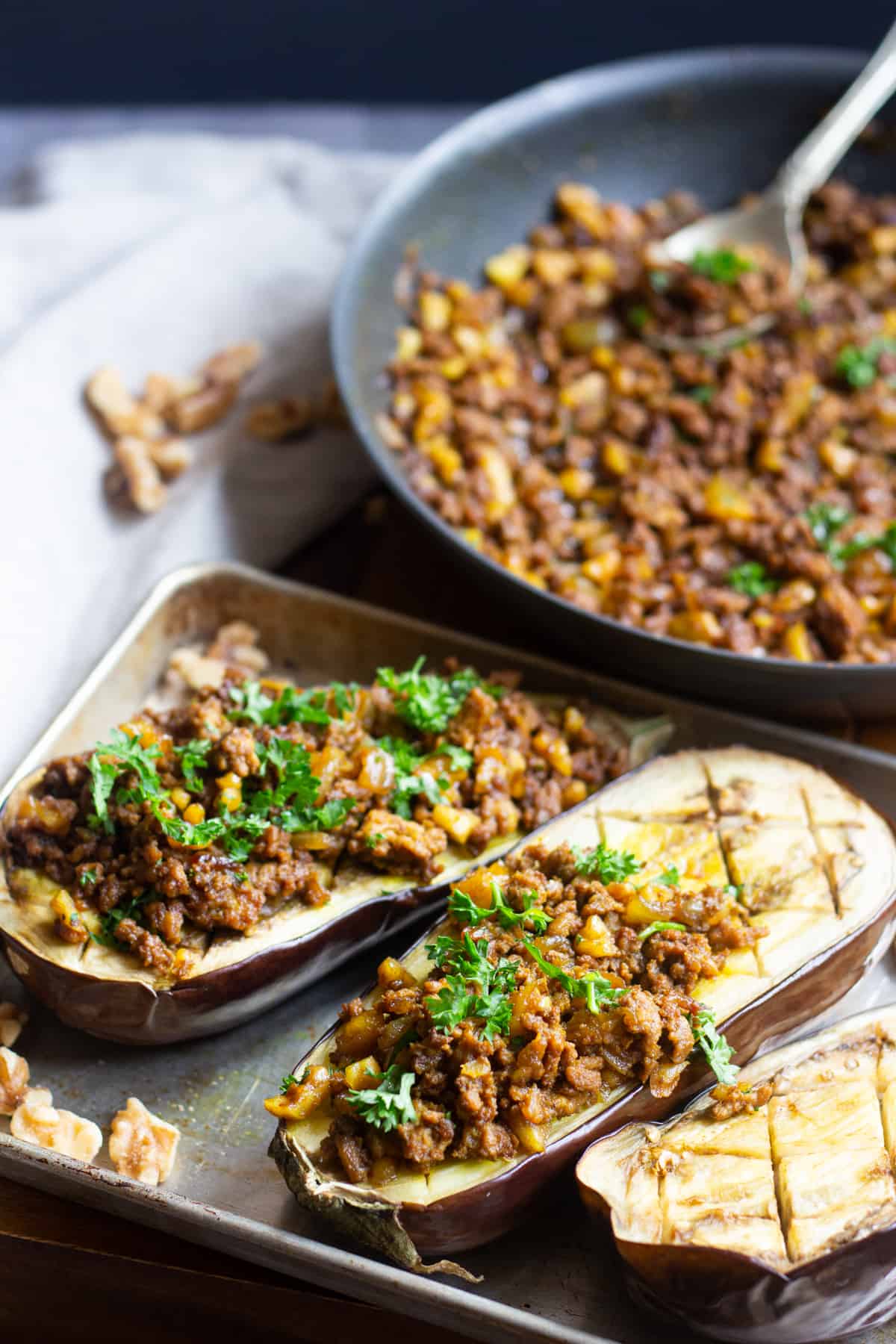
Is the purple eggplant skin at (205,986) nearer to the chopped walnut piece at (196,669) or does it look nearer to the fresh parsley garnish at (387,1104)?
the fresh parsley garnish at (387,1104)

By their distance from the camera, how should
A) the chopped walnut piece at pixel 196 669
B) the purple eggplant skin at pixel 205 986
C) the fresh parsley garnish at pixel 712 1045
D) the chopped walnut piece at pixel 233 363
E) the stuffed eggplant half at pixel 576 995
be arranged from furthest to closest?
the chopped walnut piece at pixel 233 363, the chopped walnut piece at pixel 196 669, the purple eggplant skin at pixel 205 986, the fresh parsley garnish at pixel 712 1045, the stuffed eggplant half at pixel 576 995

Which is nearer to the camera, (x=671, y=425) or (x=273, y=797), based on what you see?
(x=273, y=797)

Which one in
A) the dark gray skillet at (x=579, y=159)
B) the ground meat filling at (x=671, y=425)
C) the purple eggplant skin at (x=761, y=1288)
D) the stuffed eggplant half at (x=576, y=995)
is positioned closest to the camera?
the purple eggplant skin at (x=761, y=1288)

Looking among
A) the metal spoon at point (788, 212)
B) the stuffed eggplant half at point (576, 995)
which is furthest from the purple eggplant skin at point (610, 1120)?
the metal spoon at point (788, 212)

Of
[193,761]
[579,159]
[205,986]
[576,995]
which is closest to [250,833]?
[193,761]

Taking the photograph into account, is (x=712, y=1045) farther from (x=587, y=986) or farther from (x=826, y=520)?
(x=826, y=520)

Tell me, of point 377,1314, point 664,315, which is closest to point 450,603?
point 664,315

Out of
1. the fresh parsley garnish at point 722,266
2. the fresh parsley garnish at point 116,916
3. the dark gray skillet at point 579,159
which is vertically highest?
the dark gray skillet at point 579,159
